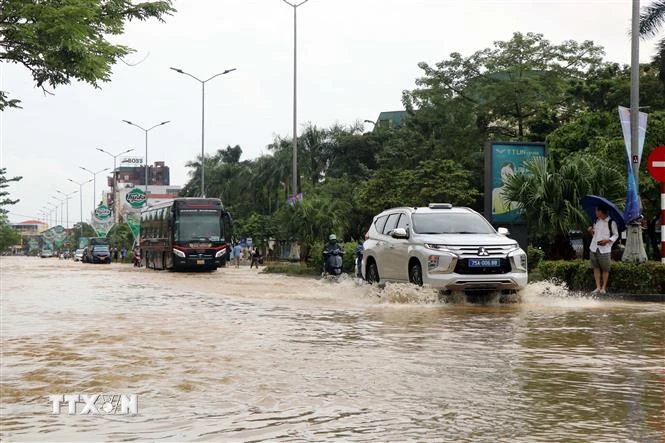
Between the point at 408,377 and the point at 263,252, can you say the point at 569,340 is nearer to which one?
the point at 408,377

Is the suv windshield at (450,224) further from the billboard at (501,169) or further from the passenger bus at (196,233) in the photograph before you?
the passenger bus at (196,233)

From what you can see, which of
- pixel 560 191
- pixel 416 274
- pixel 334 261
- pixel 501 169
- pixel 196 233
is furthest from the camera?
pixel 196 233

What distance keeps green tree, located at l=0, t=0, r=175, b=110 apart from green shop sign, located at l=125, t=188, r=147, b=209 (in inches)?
1310

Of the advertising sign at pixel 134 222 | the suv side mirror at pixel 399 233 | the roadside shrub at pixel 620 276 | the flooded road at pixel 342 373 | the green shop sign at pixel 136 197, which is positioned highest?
the green shop sign at pixel 136 197

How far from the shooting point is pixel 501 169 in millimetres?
24922

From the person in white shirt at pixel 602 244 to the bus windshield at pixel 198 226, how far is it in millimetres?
24054

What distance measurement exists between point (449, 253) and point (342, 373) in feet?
26.1

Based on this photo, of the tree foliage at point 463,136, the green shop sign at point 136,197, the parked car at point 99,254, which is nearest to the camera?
the tree foliage at point 463,136

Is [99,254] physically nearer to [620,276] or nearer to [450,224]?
[620,276]

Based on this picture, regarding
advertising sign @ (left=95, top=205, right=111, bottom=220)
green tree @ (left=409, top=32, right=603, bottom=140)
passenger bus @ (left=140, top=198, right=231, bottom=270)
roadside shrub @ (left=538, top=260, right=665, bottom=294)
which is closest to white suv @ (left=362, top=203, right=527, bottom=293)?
roadside shrub @ (left=538, top=260, right=665, bottom=294)

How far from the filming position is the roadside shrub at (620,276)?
1852cm

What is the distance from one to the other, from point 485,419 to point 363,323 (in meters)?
6.92

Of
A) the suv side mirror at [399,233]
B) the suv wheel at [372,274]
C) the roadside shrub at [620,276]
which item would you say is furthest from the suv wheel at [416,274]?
the roadside shrub at [620,276]

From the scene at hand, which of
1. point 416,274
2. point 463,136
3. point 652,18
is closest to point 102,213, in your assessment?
point 463,136
